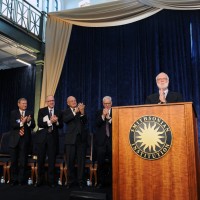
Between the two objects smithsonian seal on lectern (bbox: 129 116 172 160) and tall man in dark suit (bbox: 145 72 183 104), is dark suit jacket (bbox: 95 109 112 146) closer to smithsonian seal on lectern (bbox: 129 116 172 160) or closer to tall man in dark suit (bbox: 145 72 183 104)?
tall man in dark suit (bbox: 145 72 183 104)

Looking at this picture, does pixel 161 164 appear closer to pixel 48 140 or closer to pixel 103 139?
pixel 103 139

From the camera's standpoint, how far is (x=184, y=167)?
1.90 m

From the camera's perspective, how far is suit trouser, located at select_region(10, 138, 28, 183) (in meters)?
4.23

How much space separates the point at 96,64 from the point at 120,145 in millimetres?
4236

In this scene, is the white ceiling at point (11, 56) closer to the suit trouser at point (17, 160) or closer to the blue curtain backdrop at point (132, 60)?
the blue curtain backdrop at point (132, 60)

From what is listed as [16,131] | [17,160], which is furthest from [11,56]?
[17,160]

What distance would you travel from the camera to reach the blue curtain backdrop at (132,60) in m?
5.29

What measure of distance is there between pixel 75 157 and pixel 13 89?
5253 millimetres

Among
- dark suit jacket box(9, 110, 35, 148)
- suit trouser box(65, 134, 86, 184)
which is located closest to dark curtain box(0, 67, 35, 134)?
dark suit jacket box(9, 110, 35, 148)

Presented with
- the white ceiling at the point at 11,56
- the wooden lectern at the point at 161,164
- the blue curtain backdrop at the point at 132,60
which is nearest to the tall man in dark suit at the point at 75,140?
the blue curtain backdrop at the point at 132,60

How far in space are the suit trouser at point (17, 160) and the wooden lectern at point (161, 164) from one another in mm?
2556

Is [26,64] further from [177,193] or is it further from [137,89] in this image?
[177,193]

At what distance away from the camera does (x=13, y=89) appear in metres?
8.63

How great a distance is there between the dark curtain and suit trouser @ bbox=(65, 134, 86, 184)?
14.8 feet
